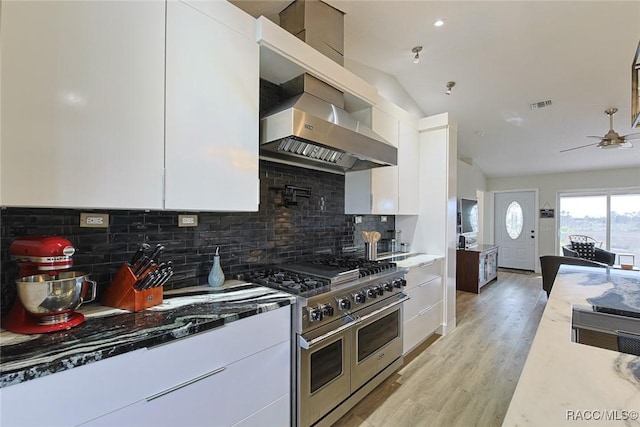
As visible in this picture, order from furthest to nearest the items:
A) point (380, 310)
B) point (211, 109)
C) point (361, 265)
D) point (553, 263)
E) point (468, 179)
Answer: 1. point (468, 179)
2. point (553, 263)
3. point (361, 265)
4. point (380, 310)
5. point (211, 109)

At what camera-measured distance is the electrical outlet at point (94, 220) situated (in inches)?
54.1

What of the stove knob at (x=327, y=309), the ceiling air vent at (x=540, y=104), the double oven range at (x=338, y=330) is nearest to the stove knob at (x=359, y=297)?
the double oven range at (x=338, y=330)

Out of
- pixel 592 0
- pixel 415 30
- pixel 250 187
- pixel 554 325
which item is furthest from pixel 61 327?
pixel 592 0

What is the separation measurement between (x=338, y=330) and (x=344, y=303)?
168 millimetres

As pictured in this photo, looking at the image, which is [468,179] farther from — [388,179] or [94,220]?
[94,220]

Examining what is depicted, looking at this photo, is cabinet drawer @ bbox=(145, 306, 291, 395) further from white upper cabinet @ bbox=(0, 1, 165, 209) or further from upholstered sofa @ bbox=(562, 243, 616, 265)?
upholstered sofa @ bbox=(562, 243, 616, 265)

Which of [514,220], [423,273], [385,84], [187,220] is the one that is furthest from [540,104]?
[187,220]

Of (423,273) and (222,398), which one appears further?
(423,273)

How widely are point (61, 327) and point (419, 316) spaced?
2732 millimetres

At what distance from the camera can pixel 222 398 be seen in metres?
1.28

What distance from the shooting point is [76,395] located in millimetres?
904

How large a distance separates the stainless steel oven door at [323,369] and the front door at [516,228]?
709 centimetres

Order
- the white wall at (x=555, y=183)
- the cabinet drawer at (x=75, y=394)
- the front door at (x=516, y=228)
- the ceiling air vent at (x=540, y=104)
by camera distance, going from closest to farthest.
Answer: the cabinet drawer at (x=75, y=394) → the ceiling air vent at (x=540, y=104) → the white wall at (x=555, y=183) → the front door at (x=516, y=228)

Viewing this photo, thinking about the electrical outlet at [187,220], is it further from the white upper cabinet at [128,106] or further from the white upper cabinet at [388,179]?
the white upper cabinet at [388,179]
